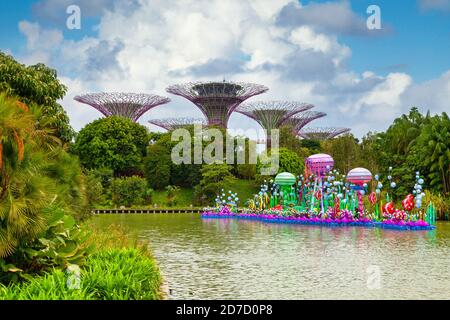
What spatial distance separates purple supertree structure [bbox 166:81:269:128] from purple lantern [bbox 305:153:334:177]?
3595cm

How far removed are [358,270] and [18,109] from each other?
8.12 m

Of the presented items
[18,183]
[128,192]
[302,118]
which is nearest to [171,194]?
[128,192]

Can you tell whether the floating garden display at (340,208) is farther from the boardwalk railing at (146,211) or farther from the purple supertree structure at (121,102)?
the purple supertree structure at (121,102)

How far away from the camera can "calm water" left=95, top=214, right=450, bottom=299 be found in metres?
10.4

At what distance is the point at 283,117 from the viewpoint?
3078 inches

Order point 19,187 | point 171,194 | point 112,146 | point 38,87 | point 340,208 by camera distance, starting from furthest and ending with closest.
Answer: point 112,146 < point 171,194 < point 340,208 < point 38,87 < point 19,187

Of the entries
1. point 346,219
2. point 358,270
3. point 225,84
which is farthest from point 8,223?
point 225,84

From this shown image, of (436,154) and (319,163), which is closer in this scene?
(319,163)

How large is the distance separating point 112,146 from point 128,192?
7.87 m

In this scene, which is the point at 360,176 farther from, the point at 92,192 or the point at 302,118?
the point at 302,118

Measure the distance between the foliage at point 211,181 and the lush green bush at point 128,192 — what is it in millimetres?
5117

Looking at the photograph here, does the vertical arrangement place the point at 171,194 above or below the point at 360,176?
below

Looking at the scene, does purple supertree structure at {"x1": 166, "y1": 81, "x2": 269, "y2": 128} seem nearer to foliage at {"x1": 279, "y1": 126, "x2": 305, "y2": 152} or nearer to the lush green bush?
foliage at {"x1": 279, "y1": 126, "x2": 305, "y2": 152}

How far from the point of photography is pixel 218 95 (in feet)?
238
